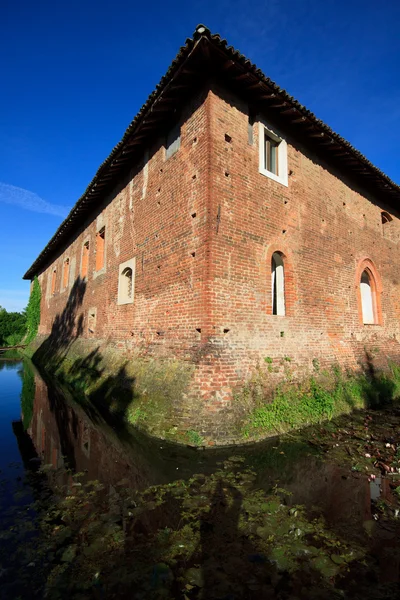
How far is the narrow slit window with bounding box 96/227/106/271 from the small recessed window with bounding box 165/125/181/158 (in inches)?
207

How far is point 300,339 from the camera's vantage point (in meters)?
6.97

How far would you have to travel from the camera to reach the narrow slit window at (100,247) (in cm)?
1186

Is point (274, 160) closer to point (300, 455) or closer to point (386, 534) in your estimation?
point (300, 455)

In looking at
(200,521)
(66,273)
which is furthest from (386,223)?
(66,273)

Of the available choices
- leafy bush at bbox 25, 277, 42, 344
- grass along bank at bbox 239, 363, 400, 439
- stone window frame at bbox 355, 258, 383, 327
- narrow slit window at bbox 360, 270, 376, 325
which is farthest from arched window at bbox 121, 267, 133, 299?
leafy bush at bbox 25, 277, 42, 344

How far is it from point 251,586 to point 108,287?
9.42 m

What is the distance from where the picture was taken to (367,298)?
34.0 ft

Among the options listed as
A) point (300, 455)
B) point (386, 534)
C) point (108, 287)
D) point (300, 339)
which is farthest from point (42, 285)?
point (386, 534)

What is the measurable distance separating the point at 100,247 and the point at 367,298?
10364mm

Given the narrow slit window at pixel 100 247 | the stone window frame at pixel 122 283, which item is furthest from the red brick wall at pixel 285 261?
the narrow slit window at pixel 100 247

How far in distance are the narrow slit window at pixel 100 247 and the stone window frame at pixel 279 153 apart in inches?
282

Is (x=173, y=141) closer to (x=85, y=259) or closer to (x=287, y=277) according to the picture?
(x=287, y=277)

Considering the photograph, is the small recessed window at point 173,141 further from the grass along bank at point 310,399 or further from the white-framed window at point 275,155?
the grass along bank at point 310,399

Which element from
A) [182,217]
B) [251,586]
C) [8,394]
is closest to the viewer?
[251,586]
